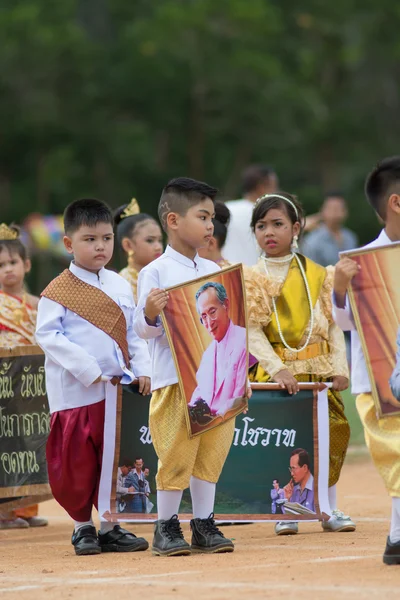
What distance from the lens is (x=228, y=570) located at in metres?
5.48

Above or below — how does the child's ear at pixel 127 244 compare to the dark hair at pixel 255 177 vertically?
below

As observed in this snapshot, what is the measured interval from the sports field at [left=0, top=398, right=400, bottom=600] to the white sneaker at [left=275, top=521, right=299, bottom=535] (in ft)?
0.21

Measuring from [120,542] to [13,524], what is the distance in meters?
1.69

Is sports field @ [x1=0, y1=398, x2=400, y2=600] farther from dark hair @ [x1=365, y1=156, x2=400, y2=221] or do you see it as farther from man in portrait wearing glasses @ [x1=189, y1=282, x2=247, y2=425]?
dark hair @ [x1=365, y1=156, x2=400, y2=221]

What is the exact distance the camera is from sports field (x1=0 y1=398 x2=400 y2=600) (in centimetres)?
494

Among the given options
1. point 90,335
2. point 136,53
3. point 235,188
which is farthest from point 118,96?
point 90,335

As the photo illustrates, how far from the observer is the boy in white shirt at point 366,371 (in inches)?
210

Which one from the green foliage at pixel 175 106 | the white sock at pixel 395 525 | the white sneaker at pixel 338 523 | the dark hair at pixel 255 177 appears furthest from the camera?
the green foliage at pixel 175 106

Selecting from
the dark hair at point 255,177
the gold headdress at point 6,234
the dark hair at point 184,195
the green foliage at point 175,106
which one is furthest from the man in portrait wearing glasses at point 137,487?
the green foliage at point 175,106

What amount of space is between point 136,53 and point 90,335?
88.2 feet

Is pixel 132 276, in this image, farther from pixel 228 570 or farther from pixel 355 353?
pixel 228 570

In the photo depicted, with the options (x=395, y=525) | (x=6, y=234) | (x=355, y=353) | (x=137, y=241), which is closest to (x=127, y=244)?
(x=137, y=241)

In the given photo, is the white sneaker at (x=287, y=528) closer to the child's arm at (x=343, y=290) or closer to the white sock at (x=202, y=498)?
the white sock at (x=202, y=498)

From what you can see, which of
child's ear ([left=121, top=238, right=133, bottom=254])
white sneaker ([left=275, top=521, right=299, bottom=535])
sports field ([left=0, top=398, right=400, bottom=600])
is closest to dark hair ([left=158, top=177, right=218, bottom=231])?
sports field ([left=0, top=398, right=400, bottom=600])
